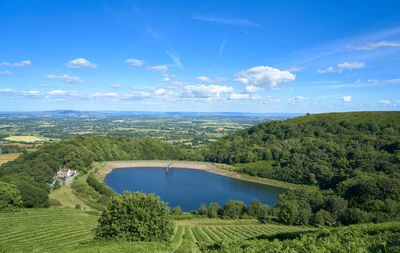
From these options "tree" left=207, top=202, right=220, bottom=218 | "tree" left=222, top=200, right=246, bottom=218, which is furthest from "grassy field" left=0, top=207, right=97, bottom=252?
"tree" left=222, top=200, right=246, bottom=218

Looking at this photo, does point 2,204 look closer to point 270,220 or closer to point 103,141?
point 270,220

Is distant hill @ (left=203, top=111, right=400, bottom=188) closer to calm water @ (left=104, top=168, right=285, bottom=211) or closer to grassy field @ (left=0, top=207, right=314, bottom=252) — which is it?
calm water @ (left=104, top=168, right=285, bottom=211)

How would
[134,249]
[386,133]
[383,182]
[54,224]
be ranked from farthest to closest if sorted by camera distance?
[386,133], [383,182], [54,224], [134,249]

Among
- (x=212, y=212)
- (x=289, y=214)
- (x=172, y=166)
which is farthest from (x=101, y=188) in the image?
(x=172, y=166)

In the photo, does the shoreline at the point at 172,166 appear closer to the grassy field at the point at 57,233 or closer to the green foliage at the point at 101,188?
the green foliage at the point at 101,188

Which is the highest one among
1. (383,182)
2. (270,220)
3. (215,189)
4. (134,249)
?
(134,249)

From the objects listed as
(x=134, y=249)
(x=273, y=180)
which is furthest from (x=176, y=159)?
(x=134, y=249)
